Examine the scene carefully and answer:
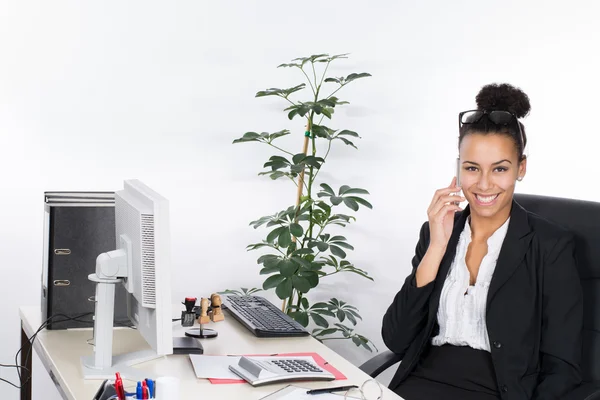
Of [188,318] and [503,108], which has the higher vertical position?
[503,108]

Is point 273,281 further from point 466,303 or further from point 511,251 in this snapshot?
point 511,251

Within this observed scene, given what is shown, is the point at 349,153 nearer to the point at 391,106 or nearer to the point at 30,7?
the point at 391,106

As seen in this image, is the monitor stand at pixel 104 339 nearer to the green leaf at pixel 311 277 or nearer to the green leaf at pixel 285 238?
the green leaf at pixel 285 238

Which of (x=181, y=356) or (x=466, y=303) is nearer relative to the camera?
(x=181, y=356)

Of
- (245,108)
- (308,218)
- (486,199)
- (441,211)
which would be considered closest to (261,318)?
(441,211)

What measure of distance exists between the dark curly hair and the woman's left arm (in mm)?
320

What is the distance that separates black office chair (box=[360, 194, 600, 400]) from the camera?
2109 mm

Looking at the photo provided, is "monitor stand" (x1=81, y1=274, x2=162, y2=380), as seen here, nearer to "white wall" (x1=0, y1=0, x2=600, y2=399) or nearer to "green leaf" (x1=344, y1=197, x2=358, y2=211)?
"green leaf" (x1=344, y1=197, x2=358, y2=211)

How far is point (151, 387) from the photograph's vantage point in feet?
5.00

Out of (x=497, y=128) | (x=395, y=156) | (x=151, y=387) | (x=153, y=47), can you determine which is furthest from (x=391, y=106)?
(x=151, y=387)

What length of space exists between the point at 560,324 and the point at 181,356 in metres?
1.03

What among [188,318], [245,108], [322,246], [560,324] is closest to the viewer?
[560,324]

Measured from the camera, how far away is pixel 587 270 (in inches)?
85.3

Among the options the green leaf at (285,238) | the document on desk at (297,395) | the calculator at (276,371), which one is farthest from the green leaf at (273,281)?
the document on desk at (297,395)
